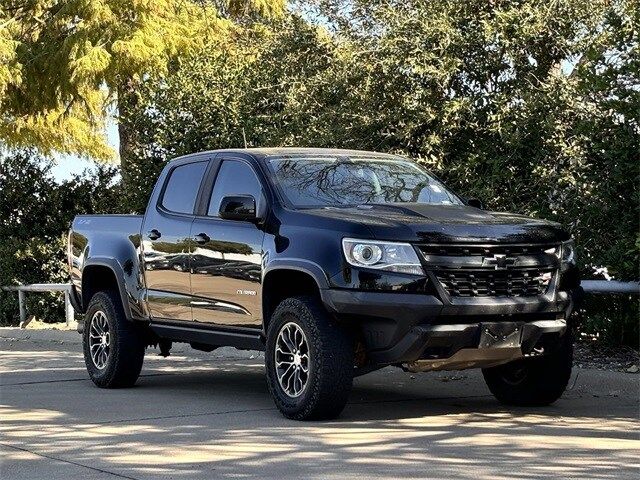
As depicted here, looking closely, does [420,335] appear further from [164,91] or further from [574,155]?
[164,91]

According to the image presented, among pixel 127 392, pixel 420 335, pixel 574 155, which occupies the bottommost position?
pixel 127 392

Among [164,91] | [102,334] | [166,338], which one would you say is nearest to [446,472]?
[166,338]

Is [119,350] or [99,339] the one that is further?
[99,339]

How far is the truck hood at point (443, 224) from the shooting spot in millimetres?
8867

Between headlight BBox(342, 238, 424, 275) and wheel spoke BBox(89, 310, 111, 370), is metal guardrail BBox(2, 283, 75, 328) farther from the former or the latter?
headlight BBox(342, 238, 424, 275)

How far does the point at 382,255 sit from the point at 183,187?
110 inches

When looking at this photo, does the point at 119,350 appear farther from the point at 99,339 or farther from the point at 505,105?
the point at 505,105

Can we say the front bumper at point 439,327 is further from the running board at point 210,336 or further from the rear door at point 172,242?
the rear door at point 172,242

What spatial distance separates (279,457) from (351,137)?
7.50m

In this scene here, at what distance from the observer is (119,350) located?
11.4m

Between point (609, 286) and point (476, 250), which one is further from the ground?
point (476, 250)

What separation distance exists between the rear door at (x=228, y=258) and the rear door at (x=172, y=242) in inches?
6.4

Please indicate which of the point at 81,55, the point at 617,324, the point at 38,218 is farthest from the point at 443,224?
the point at 81,55

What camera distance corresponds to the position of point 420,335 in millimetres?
8688
